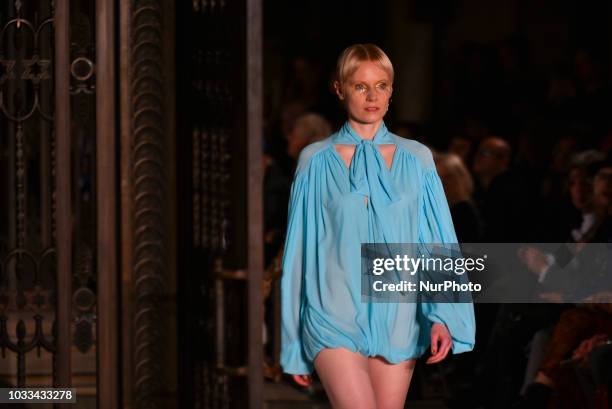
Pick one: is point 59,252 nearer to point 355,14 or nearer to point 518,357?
point 518,357

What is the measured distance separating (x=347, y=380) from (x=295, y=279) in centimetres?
36

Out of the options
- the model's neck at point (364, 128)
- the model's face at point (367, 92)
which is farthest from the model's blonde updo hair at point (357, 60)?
the model's neck at point (364, 128)

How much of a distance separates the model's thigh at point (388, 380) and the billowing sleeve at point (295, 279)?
0.21 m

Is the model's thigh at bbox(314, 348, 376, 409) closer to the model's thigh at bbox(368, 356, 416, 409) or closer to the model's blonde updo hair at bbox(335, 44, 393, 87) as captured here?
the model's thigh at bbox(368, 356, 416, 409)

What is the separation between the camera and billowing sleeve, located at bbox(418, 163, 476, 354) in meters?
4.53

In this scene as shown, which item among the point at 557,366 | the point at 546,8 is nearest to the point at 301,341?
the point at 557,366

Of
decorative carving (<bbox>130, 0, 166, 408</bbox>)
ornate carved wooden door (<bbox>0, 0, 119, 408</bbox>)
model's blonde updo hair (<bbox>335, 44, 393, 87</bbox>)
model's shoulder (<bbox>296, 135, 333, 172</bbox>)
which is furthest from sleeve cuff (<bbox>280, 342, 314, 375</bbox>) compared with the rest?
decorative carving (<bbox>130, 0, 166, 408</bbox>)

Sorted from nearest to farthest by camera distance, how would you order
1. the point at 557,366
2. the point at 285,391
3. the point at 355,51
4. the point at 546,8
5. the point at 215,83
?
1. the point at 355,51
2. the point at 215,83
3. the point at 557,366
4. the point at 285,391
5. the point at 546,8

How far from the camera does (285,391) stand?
27.1 ft

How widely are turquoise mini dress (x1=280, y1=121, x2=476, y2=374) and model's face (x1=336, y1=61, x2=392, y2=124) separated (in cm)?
8

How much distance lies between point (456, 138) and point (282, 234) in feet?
6.50

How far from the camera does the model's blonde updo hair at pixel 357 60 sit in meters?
4.52

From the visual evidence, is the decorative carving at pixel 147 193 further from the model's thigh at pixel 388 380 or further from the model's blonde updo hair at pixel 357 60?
the model's thigh at pixel 388 380

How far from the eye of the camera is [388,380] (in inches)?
180
